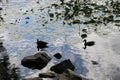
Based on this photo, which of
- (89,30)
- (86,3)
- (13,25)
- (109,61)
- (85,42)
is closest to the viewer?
(109,61)

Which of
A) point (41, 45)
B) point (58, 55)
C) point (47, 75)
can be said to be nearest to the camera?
point (47, 75)

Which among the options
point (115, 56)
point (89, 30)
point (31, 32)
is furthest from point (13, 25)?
point (115, 56)

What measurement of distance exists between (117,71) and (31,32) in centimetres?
847

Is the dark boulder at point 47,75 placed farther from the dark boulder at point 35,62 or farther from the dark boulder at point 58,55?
the dark boulder at point 58,55

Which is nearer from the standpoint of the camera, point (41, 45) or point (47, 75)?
point (47, 75)

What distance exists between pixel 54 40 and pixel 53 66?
4.40 metres

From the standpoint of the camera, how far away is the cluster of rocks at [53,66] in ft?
47.6

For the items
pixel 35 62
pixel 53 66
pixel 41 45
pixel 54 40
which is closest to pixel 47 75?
pixel 53 66

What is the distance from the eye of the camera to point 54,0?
3053 cm

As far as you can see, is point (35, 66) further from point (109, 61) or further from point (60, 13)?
point (60, 13)

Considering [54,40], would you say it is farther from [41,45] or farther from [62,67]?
[62,67]

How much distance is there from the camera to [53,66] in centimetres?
1584

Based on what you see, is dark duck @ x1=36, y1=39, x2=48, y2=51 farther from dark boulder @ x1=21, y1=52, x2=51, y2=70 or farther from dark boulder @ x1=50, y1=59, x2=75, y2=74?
dark boulder @ x1=50, y1=59, x2=75, y2=74

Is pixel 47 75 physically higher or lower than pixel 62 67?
lower
